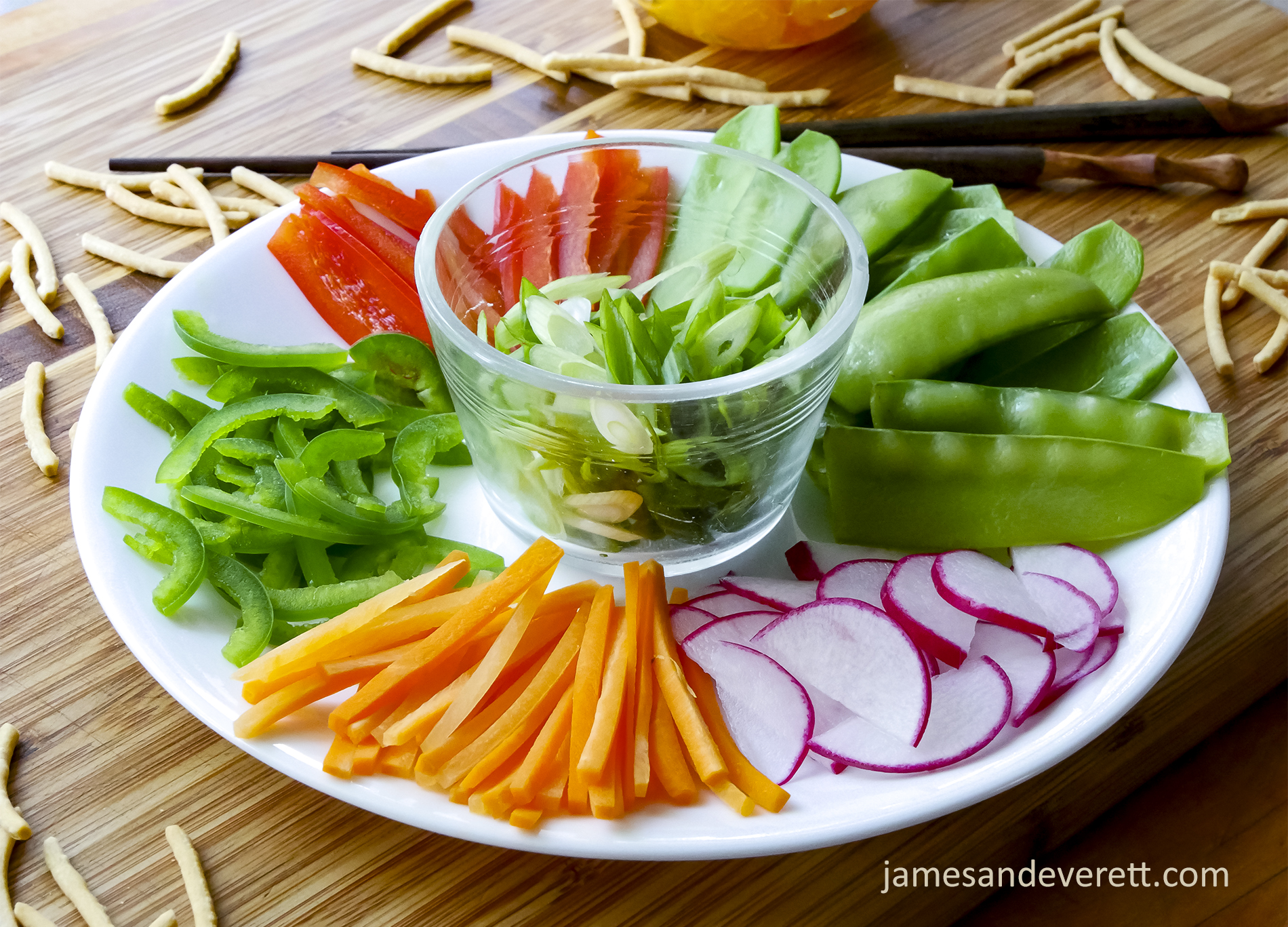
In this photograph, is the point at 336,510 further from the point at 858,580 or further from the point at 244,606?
the point at 858,580

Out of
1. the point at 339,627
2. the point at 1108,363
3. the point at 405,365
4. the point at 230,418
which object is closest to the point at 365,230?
the point at 405,365

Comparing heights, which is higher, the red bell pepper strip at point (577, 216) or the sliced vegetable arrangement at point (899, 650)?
the red bell pepper strip at point (577, 216)

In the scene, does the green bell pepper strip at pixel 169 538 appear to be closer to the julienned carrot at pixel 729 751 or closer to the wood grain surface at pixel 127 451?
the wood grain surface at pixel 127 451

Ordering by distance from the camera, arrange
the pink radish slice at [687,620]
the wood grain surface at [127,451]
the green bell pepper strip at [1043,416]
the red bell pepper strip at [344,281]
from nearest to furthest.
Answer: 1. the wood grain surface at [127,451]
2. the pink radish slice at [687,620]
3. the green bell pepper strip at [1043,416]
4. the red bell pepper strip at [344,281]

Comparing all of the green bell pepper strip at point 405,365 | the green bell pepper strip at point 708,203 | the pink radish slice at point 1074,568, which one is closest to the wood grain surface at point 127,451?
the pink radish slice at point 1074,568

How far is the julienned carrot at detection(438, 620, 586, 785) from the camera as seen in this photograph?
41.6 inches

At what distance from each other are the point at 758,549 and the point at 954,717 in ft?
1.27

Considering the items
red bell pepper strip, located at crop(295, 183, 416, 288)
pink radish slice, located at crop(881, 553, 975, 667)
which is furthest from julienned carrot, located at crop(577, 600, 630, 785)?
red bell pepper strip, located at crop(295, 183, 416, 288)

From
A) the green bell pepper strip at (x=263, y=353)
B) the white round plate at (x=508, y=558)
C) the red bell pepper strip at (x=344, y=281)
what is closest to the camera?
the white round plate at (x=508, y=558)

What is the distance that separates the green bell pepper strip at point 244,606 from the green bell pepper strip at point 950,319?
79 centimetres

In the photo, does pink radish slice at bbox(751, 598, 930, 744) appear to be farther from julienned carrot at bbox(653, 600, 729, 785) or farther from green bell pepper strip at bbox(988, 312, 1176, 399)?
green bell pepper strip at bbox(988, 312, 1176, 399)

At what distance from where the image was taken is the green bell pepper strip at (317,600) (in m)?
1.26

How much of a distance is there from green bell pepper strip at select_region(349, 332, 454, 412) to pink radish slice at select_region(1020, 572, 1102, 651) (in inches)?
32.6

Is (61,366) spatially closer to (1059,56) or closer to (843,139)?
(843,139)
